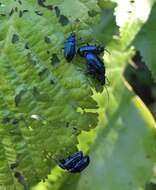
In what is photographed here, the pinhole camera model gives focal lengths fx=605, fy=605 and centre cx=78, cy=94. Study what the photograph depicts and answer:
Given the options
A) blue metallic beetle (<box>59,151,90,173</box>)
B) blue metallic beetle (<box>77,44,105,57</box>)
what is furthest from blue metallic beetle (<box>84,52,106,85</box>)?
blue metallic beetle (<box>59,151,90,173</box>)

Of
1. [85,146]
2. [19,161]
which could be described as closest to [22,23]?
[19,161]

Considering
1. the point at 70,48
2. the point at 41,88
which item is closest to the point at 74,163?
the point at 41,88

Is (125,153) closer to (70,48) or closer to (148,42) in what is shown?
(148,42)

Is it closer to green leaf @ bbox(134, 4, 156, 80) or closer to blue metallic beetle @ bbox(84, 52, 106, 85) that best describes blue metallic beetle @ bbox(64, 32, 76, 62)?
blue metallic beetle @ bbox(84, 52, 106, 85)

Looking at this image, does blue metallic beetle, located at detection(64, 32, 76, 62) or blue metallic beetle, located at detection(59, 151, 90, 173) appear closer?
blue metallic beetle, located at detection(64, 32, 76, 62)

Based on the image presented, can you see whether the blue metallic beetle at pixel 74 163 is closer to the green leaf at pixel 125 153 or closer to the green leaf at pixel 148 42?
the green leaf at pixel 125 153

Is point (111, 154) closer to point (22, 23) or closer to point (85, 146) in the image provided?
point (85, 146)
